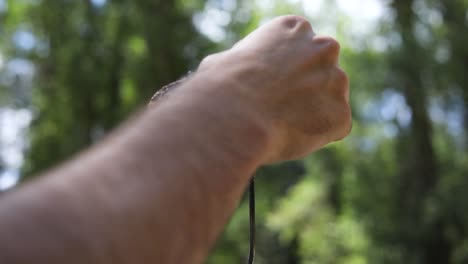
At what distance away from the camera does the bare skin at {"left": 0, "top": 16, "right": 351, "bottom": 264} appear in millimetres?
257

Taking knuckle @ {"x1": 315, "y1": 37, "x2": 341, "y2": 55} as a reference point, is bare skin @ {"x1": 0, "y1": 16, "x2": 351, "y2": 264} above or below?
above

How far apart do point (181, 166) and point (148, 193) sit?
2 centimetres

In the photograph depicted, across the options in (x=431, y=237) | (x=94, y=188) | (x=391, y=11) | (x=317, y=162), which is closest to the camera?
(x=94, y=188)

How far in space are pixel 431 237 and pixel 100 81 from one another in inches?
98.1

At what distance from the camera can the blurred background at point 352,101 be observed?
161 inches

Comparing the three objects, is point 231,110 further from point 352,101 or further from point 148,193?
point 352,101

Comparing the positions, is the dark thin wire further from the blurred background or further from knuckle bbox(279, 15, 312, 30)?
the blurred background

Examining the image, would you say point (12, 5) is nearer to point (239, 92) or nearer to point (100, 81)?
point (100, 81)

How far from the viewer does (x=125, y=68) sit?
4.53 metres

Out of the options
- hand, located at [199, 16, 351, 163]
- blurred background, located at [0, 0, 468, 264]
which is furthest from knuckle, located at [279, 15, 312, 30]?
blurred background, located at [0, 0, 468, 264]

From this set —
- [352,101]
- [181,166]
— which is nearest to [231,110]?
[181,166]

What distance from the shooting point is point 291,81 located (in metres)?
0.41

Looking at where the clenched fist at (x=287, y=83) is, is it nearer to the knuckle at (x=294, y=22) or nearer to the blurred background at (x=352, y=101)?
the knuckle at (x=294, y=22)

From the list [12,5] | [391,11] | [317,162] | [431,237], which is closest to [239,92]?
[431,237]
